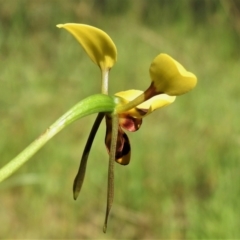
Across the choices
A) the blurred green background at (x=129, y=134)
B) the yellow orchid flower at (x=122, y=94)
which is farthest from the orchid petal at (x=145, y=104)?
the blurred green background at (x=129, y=134)

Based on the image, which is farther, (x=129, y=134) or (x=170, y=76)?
(x=129, y=134)

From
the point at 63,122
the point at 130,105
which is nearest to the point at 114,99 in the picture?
the point at 130,105

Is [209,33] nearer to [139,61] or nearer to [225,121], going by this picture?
[139,61]

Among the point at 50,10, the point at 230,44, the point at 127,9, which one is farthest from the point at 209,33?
the point at 50,10

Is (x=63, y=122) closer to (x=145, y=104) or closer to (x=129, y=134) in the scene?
(x=145, y=104)

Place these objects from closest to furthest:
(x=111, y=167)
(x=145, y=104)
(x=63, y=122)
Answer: (x=63, y=122), (x=111, y=167), (x=145, y=104)

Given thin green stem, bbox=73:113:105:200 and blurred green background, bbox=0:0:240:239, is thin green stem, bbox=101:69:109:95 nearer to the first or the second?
thin green stem, bbox=73:113:105:200

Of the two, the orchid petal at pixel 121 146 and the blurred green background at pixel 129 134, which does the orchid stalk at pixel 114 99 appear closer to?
the orchid petal at pixel 121 146

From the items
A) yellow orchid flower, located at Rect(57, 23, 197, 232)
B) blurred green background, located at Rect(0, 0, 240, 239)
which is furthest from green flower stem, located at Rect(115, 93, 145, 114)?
blurred green background, located at Rect(0, 0, 240, 239)
